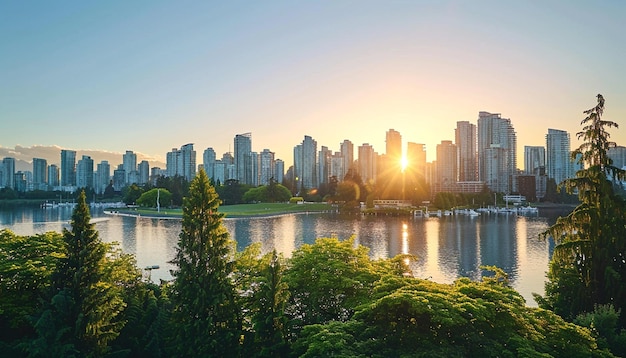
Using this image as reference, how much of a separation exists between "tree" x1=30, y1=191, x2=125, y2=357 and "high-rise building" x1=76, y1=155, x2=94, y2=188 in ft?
451

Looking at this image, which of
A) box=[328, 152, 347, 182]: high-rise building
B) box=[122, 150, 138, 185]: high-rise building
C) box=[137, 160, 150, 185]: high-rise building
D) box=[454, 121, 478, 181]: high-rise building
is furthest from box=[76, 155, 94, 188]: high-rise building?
box=[454, 121, 478, 181]: high-rise building

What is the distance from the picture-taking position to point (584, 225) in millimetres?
10633

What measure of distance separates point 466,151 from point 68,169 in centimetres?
11448

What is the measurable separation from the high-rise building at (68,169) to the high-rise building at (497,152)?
116 meters

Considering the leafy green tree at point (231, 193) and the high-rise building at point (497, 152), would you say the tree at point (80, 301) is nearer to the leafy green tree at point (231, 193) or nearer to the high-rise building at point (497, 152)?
the leafy green tree at point (231, 193)

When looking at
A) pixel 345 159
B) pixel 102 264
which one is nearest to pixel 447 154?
pixel 345 159

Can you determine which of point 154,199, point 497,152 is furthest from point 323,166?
point 154,199

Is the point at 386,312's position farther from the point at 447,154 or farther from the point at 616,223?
the point at 447,154

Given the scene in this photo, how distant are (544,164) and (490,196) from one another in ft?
133

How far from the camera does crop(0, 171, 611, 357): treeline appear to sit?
665 cm

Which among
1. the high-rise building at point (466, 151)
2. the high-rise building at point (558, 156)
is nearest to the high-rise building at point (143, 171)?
the high-rise building at point (466, 151)

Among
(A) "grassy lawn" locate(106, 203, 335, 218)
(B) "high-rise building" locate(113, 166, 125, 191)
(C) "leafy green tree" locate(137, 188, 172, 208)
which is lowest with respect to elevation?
(A) "grassy lawn" locate(106, 203, 335, 218)

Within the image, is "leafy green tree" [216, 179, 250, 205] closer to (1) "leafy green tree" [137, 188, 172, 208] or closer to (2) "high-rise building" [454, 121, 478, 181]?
(1) "leafy green tree" [137, 188, 172, 208]

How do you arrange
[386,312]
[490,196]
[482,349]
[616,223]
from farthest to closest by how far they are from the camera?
[490,196] → [616,223] → [386,312] → [482,349]
